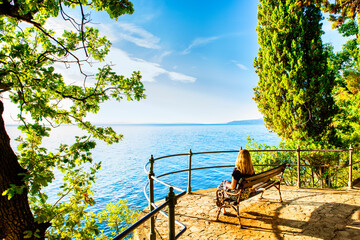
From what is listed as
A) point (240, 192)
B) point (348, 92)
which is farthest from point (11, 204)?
point (348, 92)

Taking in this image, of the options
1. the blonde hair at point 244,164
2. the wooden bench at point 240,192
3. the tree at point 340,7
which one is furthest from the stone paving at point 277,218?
the tree at point 340,7

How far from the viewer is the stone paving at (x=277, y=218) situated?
3.40 meters

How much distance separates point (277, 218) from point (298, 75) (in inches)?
263

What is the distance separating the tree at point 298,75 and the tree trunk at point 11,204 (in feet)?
30.1

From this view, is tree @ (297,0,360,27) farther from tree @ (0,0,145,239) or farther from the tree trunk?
the tree trunk

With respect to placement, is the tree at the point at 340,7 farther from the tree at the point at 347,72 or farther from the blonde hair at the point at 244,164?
the blonde hair at the point at 244,164

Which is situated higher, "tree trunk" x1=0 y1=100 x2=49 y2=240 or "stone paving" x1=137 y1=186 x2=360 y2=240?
"tree trunk" x1=0 y1=100 x2=49 y2=240

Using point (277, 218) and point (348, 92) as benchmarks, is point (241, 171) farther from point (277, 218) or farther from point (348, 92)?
point (348, 92)

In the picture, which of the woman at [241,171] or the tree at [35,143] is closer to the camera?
the tree at [35,143]

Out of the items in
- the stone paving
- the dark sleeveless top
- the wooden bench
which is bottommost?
the stone paving

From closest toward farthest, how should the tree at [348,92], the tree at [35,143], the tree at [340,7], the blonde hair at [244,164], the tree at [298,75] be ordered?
the tree at [35,143]
the blonde hair at [244,164]
the tree at [340,7]
the tree at [348,92]
the tree at [298,75]

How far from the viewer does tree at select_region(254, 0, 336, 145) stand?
8305mm

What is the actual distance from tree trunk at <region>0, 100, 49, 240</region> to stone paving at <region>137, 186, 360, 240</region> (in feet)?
5.91

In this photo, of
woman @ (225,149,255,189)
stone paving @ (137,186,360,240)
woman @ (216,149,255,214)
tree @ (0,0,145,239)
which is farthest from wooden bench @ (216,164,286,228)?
tree @ (0,0,145,239)
